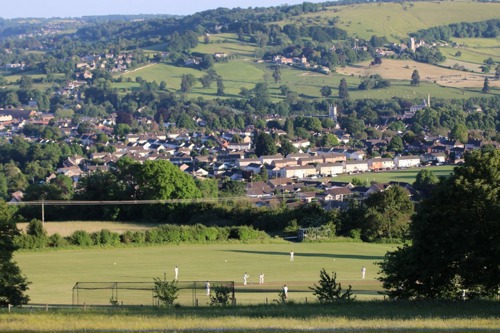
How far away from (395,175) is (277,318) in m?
50.4

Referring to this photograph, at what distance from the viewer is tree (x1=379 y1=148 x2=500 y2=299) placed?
1697cm

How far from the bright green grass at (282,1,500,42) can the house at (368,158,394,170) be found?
312 ft

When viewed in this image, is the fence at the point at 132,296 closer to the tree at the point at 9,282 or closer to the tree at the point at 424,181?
the tree at the point at 9,282

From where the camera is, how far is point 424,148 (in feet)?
261

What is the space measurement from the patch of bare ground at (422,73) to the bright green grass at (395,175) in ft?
210

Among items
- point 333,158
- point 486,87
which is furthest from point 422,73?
point 333,158

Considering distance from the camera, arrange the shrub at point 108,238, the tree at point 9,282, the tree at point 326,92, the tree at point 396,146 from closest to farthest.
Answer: the tree at point 9,282
the shrub at point 108,238
the tree at point 396,146
the tree at point 326,92

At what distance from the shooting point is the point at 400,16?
587 feet

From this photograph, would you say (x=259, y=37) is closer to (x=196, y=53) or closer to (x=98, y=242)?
(x=196, y=53)

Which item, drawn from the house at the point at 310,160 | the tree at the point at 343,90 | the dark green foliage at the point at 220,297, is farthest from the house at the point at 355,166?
the dark green foliage at the point at 220,297

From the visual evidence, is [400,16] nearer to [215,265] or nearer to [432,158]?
[432,158]

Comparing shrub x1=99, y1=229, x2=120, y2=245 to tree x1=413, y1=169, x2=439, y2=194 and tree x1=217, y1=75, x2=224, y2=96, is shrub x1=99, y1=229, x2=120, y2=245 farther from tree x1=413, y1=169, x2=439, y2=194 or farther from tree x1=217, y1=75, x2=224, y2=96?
tree x1=217, y1=75, x2=224, y2=96

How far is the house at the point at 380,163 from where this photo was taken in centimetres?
7131

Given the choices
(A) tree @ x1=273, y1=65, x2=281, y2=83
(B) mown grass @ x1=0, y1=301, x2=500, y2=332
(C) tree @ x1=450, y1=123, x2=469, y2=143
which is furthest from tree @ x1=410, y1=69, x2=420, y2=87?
(B) mown grass @ x1=0, y1=301, x2=500, y2=332
